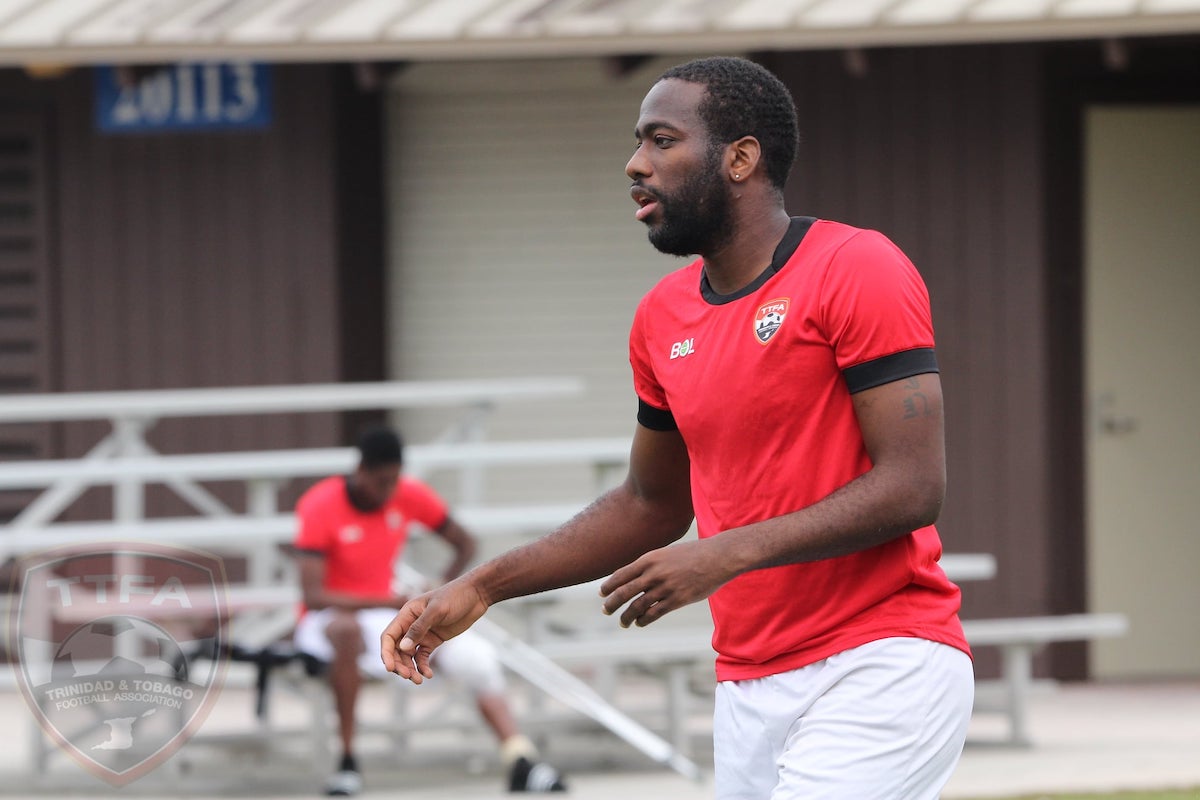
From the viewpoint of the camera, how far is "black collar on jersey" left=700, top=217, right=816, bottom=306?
3.01 m

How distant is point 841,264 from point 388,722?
5.03m

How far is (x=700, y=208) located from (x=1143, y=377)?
22.8ft

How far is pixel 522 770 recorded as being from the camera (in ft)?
23.0

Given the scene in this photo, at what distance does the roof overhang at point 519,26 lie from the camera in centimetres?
793

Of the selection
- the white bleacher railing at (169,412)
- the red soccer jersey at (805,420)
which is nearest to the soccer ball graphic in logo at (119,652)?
the white bleacher railing at (169,412)

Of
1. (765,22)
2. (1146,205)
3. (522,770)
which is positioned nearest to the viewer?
(522,770)

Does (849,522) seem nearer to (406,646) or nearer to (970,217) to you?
(406,646)

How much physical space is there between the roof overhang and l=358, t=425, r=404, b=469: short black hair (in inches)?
76.4

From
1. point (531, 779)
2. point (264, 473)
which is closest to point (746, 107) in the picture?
point (531, 779)

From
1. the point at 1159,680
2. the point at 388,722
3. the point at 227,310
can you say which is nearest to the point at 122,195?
the point at 227,310

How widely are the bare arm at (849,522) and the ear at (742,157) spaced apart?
45 cm

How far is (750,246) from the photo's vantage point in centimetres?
305

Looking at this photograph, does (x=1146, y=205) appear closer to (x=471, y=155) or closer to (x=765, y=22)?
(x=765, y=22)

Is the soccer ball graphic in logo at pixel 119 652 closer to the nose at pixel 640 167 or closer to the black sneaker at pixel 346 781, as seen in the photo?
the black sneaker at pixel 346 781
